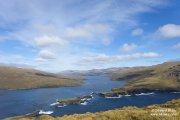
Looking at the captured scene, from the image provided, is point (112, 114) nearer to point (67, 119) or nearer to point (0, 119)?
point (67, 119)

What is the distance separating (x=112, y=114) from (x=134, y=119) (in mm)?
4541

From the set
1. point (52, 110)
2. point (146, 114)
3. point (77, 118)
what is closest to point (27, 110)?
point (52, 110)

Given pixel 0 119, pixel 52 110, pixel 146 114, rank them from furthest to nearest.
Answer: pixel 52 110 < pixel 0 119 < pixel 146 114

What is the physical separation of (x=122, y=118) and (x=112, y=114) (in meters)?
2.68

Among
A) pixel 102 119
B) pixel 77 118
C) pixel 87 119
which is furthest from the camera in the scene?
pixel 77 118

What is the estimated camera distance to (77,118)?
48.6 m

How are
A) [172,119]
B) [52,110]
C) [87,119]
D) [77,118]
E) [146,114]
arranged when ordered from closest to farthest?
[172,119], [146,114], [87,119], [77,118], [52,110]

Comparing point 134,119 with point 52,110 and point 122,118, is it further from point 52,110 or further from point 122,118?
point 52,110

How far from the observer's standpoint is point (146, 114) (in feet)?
128

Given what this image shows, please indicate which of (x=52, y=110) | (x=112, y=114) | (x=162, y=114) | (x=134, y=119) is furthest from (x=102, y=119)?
(x=52, y=110)

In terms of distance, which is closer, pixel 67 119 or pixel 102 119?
pixel 102 119

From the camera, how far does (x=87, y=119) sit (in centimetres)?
4525

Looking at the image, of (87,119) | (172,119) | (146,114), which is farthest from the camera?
(87,119)

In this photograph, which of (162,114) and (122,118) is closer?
(162,114)
